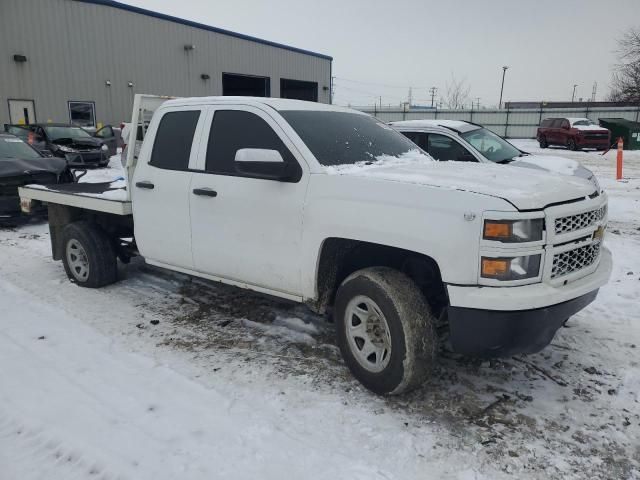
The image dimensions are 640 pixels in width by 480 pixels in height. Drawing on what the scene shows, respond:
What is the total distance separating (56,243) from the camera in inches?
239

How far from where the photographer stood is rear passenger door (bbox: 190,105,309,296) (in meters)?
3.71

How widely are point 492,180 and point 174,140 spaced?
112 inches

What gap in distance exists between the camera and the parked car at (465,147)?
758 cm

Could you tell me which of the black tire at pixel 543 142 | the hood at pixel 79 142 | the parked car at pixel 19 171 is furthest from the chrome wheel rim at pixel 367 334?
the black tire at pixel 543 142

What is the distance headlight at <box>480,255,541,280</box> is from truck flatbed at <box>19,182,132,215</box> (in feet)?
11.9

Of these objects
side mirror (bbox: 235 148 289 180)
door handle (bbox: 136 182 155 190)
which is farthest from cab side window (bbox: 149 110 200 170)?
side mirror (bbox: 235 148 289 180)

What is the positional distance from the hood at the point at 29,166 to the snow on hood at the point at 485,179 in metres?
7.30

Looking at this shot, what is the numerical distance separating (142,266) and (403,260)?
164 inches

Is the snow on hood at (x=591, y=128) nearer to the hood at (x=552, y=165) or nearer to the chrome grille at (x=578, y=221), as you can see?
→ the hood at (x=552, y=165)

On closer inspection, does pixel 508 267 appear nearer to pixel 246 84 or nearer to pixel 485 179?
pixel 485 179

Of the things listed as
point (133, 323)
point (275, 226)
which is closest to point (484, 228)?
point (275, 226)

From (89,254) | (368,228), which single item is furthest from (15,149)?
(368,228)

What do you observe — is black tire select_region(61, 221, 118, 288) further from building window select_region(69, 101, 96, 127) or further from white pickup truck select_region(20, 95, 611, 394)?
building window select_region(69, 101, 96, 127)

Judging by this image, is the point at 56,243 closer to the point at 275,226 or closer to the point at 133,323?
the point at 133,323
